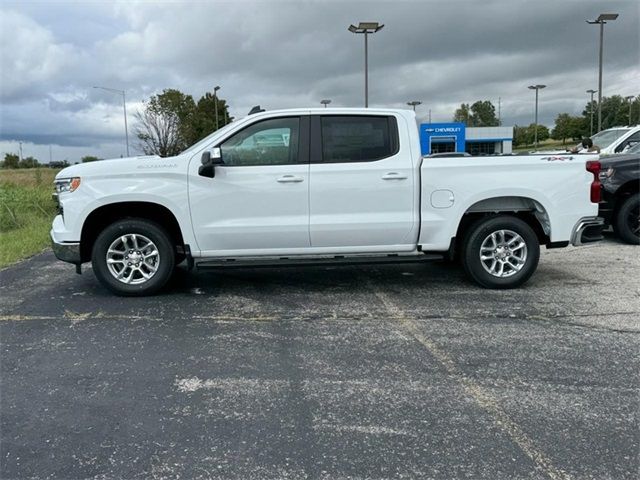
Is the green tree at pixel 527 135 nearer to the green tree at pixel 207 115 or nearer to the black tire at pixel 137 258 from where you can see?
the green tree at pixel 207 115

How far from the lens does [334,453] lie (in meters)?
2.87

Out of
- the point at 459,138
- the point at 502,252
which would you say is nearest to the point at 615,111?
the point at 459,138

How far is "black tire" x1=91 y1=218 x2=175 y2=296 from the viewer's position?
575cm

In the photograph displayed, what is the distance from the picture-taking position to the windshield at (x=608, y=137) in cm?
1226

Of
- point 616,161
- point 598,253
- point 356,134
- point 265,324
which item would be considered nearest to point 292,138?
point 356,134

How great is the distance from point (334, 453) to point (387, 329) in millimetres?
2042

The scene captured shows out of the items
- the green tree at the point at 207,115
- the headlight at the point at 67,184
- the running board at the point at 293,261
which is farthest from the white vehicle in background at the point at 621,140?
the green tree at the point at 207,115

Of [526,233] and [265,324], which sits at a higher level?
[526,233]

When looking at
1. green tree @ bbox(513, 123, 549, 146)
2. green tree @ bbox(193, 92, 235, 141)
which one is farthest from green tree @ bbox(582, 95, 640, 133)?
green tree @ bbox(193, 92, 235, 141)

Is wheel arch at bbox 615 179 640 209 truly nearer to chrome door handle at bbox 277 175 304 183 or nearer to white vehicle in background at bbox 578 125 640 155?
white vehicle in background at bbox 578 125 640 155

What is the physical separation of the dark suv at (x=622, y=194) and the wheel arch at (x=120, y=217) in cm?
685

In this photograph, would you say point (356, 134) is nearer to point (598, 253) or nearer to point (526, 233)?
point (526, 233)

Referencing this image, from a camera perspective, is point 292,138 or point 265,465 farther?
point 292,138

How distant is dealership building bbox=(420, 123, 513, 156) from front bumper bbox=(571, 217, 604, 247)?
27.7 m
